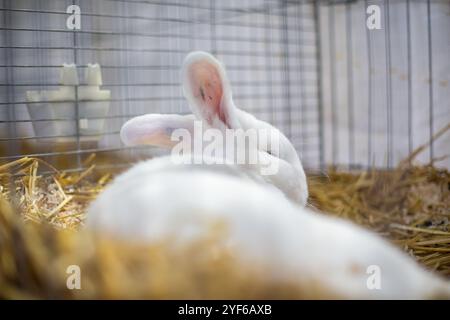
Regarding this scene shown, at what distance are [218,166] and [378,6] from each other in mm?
712

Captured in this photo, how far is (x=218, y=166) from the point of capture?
1.17m

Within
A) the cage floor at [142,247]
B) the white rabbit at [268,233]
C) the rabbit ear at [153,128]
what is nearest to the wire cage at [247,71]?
the cage floor at [142,247]

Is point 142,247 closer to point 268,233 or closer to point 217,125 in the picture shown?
point 268,233

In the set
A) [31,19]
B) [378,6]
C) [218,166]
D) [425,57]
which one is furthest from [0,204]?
[425,57]

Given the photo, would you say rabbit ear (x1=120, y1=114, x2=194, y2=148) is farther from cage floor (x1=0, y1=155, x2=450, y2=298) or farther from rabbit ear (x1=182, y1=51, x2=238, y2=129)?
cage floor (x1=0, y1=155, x2=450, y2=298)

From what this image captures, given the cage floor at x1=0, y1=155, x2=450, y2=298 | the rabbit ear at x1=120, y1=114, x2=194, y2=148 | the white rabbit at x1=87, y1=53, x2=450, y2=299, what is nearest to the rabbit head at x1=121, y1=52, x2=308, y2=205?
the rabbit ear at x1=120, y1=114, x2=194, y2=148

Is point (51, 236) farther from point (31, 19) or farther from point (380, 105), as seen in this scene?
point (380, 105)

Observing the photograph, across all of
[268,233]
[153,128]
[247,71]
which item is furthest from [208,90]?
[247,71]

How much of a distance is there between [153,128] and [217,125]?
0.18m

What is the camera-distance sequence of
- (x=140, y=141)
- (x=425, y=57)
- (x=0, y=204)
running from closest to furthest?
1. (x=0, y=204)
2. (x=140, y=141)
3. (x=425, y=57)

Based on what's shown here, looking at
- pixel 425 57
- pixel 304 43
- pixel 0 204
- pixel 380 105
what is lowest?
pixel 0 204

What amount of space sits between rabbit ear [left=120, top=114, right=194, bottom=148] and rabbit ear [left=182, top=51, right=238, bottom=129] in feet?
0.32

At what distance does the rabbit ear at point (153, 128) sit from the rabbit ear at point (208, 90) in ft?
0.32

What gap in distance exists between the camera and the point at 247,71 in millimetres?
2881
